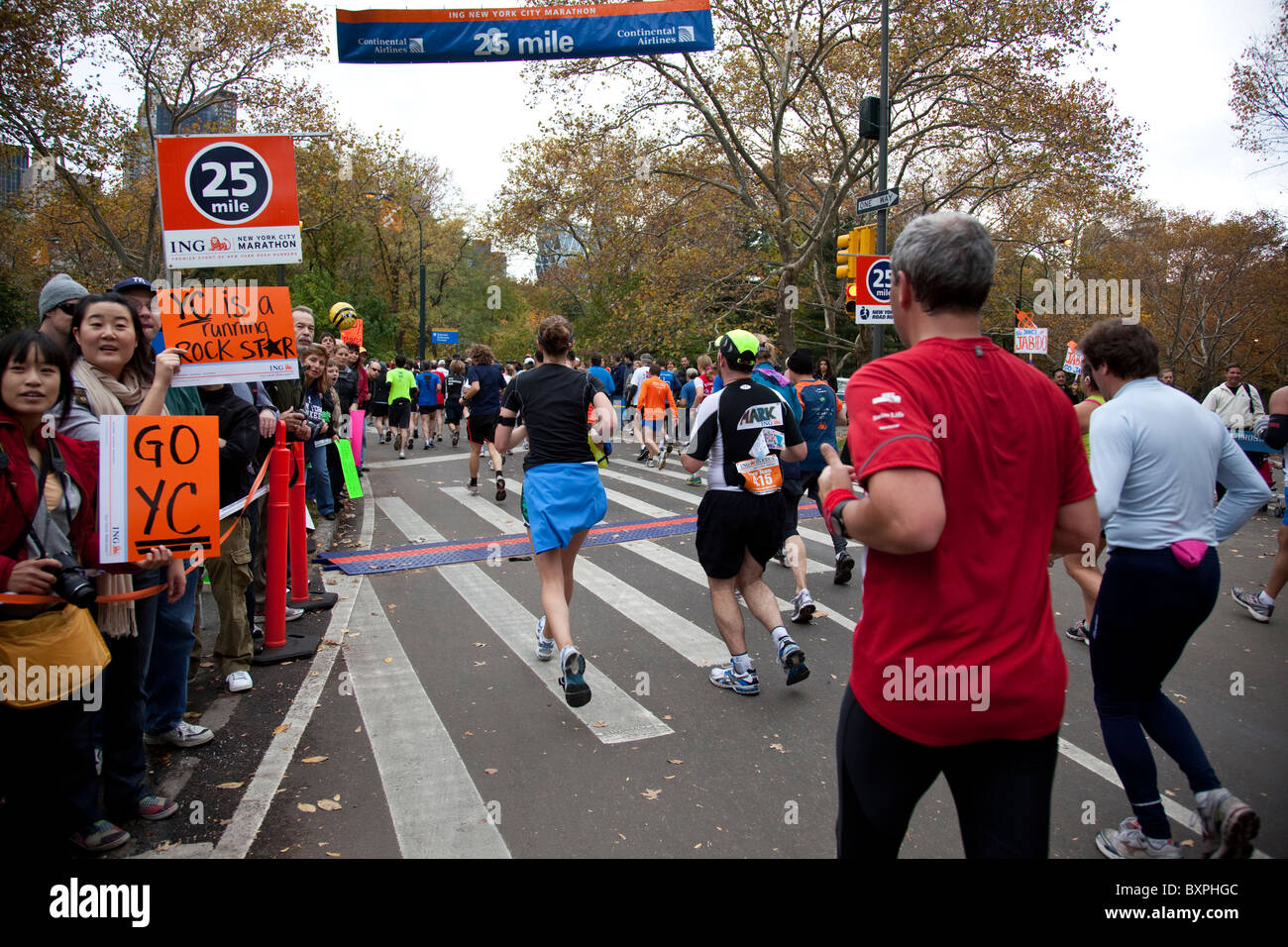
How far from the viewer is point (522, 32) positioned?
41.5 ft

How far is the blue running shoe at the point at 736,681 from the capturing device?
4977mm

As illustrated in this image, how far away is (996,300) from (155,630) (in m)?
38.2

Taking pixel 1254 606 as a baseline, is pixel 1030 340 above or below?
above

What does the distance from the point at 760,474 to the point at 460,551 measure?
5.05 meters

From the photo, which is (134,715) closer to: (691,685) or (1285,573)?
(691,685)

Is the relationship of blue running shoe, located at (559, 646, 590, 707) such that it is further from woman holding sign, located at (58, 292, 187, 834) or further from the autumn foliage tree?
the autumn foliage tree

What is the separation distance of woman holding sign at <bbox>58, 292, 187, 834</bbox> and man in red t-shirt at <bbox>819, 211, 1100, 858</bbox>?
310 centimetres

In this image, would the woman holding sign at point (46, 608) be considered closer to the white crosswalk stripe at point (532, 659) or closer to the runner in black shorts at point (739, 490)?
the white crosswalk stripe at point (532, 659)

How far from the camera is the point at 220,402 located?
4.95 m

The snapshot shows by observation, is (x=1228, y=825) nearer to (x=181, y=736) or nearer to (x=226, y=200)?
(x=181, y=736)

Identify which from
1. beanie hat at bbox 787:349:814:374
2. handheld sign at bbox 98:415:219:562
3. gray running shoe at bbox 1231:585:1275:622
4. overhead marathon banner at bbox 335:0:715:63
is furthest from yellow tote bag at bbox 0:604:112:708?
overhead marathon banner at bbox 335:0:715:63

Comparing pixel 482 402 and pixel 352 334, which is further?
pixel 352 334

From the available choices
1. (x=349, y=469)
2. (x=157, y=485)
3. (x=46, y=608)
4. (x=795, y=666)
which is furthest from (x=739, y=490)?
(x=349, y=469)

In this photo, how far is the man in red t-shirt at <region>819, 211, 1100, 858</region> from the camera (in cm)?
176
